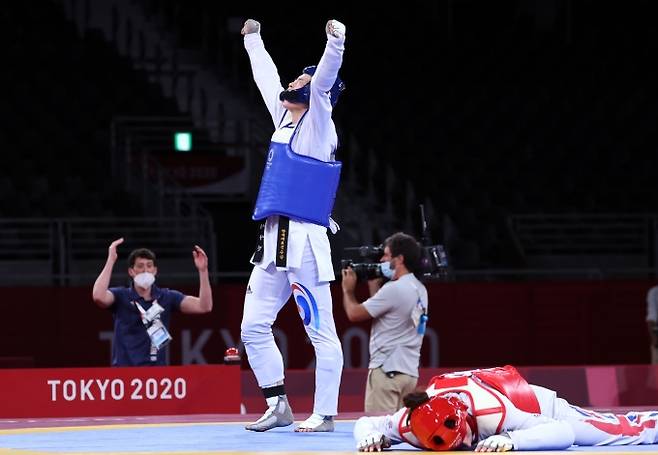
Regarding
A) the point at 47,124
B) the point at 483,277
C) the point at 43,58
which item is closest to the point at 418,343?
the point at 483,277

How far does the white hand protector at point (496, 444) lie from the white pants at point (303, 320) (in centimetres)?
173

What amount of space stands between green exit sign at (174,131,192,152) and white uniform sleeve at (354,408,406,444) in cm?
1352

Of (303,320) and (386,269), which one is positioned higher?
(386,269)

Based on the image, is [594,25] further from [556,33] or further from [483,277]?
[483,277]

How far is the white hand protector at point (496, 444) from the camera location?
6.71 meters

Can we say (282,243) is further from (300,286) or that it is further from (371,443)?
(371,443)

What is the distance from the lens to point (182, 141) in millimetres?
20531

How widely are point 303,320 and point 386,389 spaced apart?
253 cm

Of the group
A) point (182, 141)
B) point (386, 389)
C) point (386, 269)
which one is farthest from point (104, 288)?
point (182, 141)

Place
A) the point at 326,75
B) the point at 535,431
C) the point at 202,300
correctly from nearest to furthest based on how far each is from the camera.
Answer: the point at 535,431
the point at 326,75
the point at 202,300

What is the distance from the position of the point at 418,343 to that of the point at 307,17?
1627cm

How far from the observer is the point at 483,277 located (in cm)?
1897

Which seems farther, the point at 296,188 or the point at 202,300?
the point at 202,300

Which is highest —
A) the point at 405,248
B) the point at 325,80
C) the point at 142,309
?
the point at 325,80
